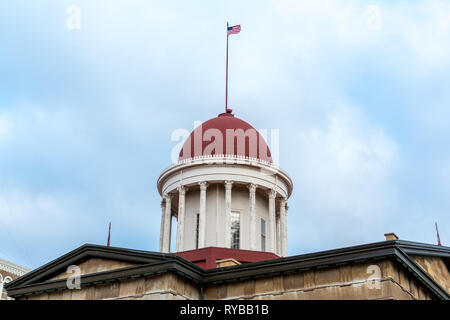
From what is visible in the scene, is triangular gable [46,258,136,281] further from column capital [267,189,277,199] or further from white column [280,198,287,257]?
white column [280,198,287,257]

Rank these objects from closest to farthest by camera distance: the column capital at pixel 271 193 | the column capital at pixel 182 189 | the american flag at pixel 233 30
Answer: the column capital at pixel 182 189 → the column capital at pixel 271 193 → the american flag at pixel 233 30

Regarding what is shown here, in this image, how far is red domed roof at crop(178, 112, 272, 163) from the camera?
1431 inches

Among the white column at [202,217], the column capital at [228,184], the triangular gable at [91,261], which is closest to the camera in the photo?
the triangular gable at [91,261]

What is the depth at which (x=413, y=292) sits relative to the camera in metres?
22.5

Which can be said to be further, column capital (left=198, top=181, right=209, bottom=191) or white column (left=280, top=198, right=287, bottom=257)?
white column (left=280, top=198, right=287, bottom=257)

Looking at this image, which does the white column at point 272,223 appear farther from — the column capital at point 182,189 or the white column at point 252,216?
the column capital at point 182,189

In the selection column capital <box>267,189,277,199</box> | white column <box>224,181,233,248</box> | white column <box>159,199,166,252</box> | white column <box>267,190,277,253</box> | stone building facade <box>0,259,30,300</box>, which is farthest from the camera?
stone building facade <box>0,259,30,300</box>

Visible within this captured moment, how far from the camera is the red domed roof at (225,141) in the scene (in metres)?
36.3

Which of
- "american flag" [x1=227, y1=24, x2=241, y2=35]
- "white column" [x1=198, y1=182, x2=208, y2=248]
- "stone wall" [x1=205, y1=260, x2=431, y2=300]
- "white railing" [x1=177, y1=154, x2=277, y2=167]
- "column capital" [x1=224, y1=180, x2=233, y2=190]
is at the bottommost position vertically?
"stone wall" [x1=205, y1=260, x2=431, y2=300]

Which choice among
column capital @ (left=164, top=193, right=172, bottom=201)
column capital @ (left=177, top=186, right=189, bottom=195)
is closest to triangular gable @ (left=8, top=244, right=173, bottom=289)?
column capital @ (left=177, top=186, right=189, bottom=195)

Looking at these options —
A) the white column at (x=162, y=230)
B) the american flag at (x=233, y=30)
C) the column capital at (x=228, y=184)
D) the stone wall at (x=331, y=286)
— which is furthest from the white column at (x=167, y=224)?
the american flag at (x=233, y=30)

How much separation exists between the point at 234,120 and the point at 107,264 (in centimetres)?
1660

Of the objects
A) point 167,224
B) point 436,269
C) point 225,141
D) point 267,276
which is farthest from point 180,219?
point 436,269
